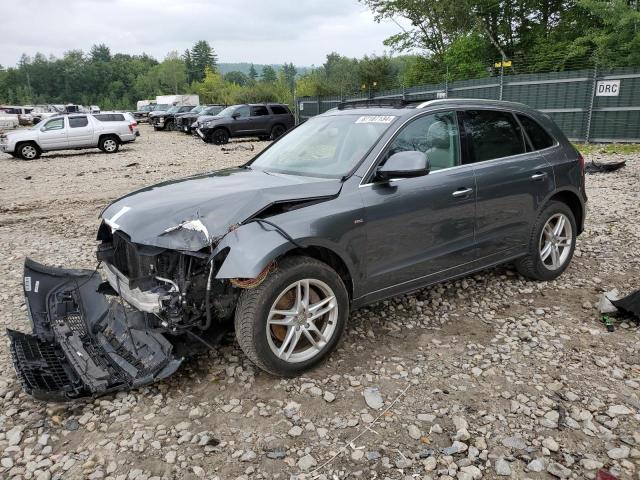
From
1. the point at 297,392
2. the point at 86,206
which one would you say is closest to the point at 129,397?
the point at 297,392

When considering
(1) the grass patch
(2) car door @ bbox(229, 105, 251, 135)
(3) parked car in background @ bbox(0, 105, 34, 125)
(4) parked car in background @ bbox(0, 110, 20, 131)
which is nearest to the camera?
(1) the grass patch

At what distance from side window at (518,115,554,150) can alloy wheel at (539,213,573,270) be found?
2.28 ft

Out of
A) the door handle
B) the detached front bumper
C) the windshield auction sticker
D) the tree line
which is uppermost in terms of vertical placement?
the tree line

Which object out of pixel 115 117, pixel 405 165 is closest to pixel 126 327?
pixel 405 165

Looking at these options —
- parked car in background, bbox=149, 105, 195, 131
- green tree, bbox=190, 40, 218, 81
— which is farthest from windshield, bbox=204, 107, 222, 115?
green tree, bbox=190, 40, 218, 81

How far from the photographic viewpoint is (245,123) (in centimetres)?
2278

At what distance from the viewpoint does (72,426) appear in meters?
2.90

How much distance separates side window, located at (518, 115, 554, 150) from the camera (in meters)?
4.67

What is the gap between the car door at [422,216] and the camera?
140 inches

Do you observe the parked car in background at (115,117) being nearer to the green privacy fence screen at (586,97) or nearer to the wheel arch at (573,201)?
the green privacy fence screen at (586,97)

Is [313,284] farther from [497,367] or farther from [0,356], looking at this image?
[0,356]

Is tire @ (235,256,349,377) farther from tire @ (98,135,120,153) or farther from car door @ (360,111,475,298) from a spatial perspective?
tire @ (98,135,120,153)

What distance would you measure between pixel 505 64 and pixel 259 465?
750 inches

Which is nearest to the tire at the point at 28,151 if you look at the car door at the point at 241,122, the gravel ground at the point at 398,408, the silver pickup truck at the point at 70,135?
the silver pickup truck at the point at 70,135
